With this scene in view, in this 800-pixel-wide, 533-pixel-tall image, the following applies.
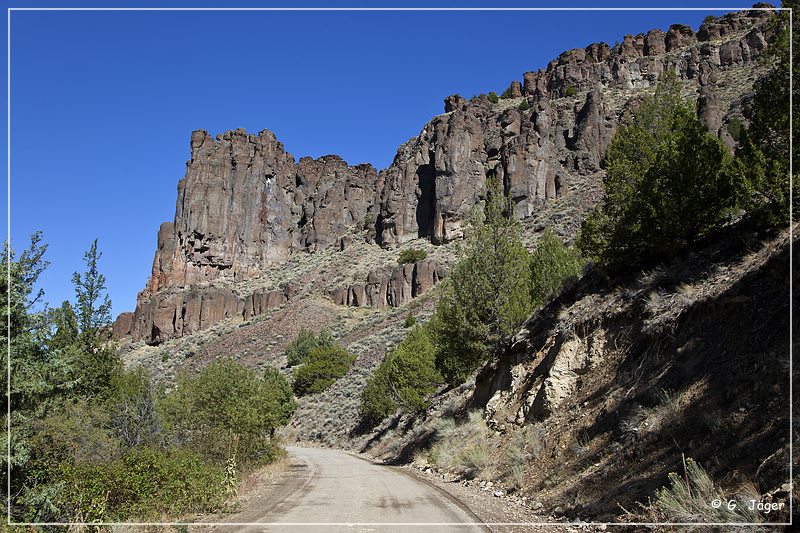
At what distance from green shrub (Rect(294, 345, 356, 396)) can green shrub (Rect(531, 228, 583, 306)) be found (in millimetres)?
30062

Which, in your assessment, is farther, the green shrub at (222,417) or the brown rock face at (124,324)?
the brown rock face at (124,324)

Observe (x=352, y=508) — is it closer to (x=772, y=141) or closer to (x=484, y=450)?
(x=484, y=450)

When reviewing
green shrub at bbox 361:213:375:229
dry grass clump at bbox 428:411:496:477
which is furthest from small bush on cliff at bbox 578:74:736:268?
green shrub at bbox 361:213:375:229

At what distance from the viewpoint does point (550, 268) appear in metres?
25.4

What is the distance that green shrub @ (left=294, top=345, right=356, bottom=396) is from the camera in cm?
5200

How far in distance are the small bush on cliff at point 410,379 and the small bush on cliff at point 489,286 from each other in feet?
30.0

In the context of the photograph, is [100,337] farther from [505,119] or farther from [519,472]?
[505,119]

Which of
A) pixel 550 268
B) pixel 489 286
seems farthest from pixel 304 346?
pixel 489 286

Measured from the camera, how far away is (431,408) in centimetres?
2862

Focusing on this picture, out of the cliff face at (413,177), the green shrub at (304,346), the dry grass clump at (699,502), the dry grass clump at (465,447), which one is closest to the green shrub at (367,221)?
the cliff face at (413,177)

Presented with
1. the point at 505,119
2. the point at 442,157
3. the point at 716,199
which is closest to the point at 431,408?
the point at 716,199

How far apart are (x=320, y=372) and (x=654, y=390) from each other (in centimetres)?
4444

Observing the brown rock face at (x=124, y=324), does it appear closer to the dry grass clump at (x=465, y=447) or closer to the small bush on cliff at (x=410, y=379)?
the small bush on cliff at (x=410, y=379)

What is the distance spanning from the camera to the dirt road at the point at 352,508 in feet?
27.6
